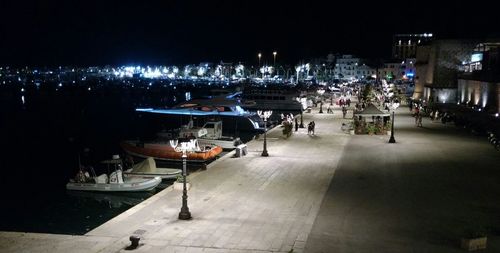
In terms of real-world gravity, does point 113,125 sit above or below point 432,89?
below

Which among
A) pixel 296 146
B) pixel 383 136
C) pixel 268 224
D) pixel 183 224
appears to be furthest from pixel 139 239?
pixel 383 136

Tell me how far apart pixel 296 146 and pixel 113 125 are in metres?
34.4

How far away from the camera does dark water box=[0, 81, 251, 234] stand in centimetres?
2053

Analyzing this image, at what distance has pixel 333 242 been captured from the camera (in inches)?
486

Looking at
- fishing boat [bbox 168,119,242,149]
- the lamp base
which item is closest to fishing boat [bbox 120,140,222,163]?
fishing boat [bbox 168,119,242,149]

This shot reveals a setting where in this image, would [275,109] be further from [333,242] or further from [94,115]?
[333,242]

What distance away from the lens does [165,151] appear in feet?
103

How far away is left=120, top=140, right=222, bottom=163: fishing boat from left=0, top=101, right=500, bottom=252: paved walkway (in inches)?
160

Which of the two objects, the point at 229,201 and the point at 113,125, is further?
the point at 113,125

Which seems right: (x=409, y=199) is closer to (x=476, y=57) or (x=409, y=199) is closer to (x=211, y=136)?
(x=211, y=136)

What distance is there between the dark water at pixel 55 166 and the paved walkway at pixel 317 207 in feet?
16.2

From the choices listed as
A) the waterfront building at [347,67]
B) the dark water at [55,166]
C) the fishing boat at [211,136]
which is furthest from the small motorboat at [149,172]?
the waterfront building at [347,67]

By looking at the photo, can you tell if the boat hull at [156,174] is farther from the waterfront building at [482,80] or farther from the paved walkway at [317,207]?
the waterfront building at [482,80]

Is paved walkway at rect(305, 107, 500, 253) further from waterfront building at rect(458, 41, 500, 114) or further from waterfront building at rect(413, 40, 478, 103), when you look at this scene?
waterfront building at rect(413, 40, 478, 103)
